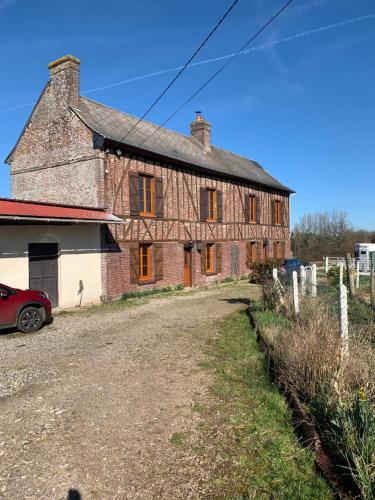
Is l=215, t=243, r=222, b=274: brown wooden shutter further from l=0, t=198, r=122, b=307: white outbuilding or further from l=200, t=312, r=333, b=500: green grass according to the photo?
l=200, t=312, r=333, b=500: green grass

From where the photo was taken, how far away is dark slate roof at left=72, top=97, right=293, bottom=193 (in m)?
15.8

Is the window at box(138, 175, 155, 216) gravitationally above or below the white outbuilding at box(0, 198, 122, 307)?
above

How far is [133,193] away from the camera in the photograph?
52.3ft

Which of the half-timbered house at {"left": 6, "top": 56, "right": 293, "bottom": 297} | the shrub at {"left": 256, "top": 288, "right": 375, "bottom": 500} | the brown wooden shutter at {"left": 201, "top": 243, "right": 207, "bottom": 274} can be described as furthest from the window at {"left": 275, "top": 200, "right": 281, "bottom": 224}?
the shrub at {"left": 256, "top": 288, "right": 375, "bottom": 500}

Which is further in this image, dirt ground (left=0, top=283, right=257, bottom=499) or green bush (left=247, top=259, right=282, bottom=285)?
green bush (left=247, top=259, right=282, bottom=285)

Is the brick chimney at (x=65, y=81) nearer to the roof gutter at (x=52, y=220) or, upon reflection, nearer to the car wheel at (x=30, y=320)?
the roof gutter at (x=52, y=220)

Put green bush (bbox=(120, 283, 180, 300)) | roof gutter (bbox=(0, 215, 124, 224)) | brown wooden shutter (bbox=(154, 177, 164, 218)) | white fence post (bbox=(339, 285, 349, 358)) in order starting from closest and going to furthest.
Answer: white fence post (bbox=(339, 285, 349, 358))
roof gutter (bbox=(0, 215, 124, 224))
green bush (bbox=(120, 283, 180, 300))
brown wooden shutter (bbox=(154, 177, 164, 218))

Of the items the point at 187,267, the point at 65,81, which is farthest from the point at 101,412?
the point at 187,267

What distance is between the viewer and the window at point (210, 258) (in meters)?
21.6

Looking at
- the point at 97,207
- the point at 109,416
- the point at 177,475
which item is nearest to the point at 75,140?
the point at 97,207

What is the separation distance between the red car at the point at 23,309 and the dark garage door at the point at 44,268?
276 centimetres

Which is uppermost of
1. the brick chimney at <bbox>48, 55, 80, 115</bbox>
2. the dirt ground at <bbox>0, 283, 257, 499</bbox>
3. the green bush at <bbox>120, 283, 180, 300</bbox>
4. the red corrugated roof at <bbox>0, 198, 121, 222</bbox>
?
the brick chimney at <bbox>48, 55, 80, 115</bbox>

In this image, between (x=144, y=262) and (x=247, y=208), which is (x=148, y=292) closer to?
(x=144, y=262)

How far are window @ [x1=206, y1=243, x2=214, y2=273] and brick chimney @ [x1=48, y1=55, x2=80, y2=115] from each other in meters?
9.84
